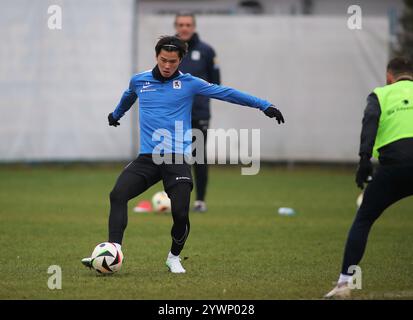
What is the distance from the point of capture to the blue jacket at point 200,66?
13.1 metres

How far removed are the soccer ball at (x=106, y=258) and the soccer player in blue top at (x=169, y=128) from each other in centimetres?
43

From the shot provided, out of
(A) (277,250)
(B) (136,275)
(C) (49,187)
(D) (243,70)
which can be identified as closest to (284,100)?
(D) (243,70)

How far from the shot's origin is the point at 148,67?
1930 centimetres

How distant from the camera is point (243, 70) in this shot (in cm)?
1942

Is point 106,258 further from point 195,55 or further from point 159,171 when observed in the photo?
point 195,55

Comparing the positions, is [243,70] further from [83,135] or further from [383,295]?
[383,295]

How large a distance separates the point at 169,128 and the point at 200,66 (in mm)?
4833

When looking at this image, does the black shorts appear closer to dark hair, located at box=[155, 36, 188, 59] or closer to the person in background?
dark hair, located at box=[155, 36, 188, 59]

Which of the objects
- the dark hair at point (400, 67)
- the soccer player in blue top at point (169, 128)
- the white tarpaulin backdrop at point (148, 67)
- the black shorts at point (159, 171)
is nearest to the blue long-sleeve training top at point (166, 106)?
the soccer player in blue top at point (169, 128)

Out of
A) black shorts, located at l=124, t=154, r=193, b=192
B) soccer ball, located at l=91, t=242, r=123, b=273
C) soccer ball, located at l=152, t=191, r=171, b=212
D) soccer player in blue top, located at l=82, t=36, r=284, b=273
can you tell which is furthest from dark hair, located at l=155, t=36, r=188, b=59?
soccer ball, located at l=152, t=191, r=171, b=212

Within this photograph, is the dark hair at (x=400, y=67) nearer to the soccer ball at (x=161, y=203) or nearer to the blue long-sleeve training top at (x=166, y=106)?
the blue long-sleeve training top at (x=166, y=106)

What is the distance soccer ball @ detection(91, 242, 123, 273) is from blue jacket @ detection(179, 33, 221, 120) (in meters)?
5.35

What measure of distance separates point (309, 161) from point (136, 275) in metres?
11.8
